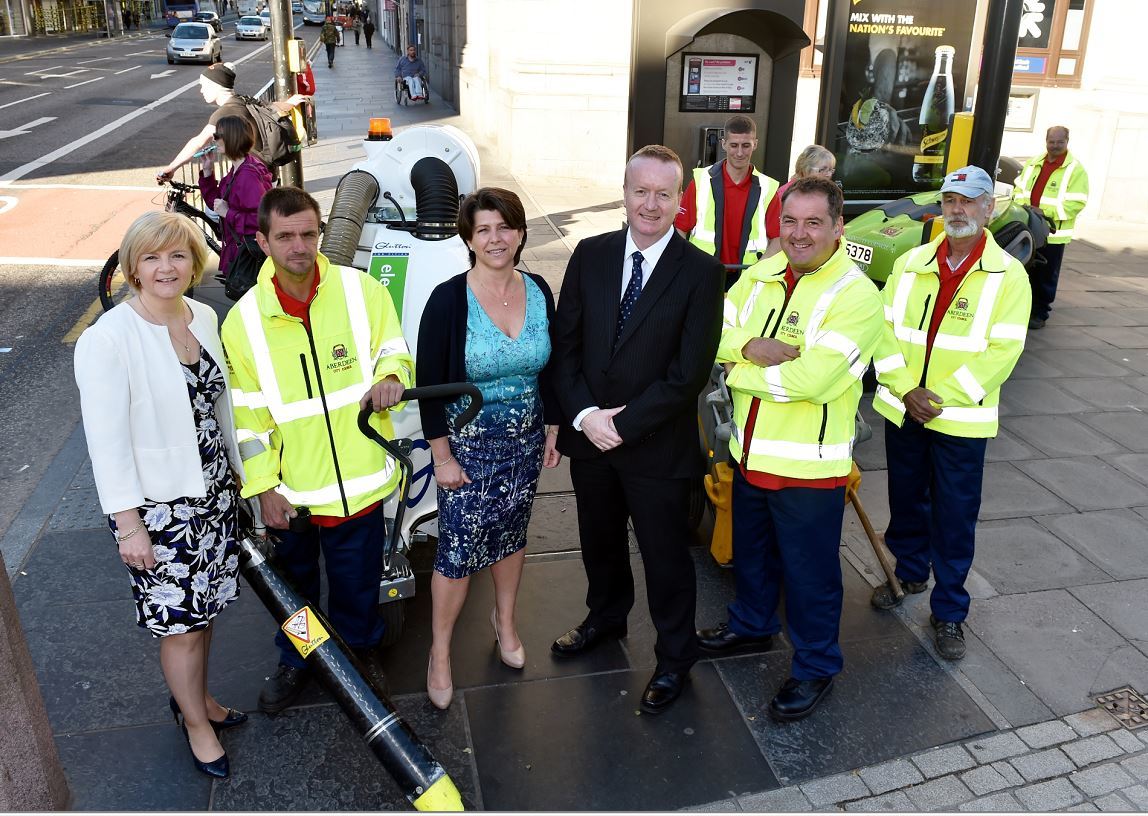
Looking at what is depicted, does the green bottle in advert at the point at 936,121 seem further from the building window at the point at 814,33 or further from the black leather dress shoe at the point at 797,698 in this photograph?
the black leather dress shoe at the point at 797,698

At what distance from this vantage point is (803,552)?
360cm

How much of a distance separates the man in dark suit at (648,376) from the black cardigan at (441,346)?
0.39 metres

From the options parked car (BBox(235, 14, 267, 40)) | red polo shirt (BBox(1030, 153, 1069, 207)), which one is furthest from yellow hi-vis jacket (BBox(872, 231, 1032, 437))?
parked car (BBox(235, 14, 267, 40))

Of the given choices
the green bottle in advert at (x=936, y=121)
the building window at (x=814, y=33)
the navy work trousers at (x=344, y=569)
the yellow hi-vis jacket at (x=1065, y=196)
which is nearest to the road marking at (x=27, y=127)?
the building window at (x=814, y=33)

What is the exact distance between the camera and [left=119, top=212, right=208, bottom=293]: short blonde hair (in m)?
2.90

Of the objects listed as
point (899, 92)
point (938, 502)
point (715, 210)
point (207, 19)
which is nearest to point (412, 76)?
point (899, 92)

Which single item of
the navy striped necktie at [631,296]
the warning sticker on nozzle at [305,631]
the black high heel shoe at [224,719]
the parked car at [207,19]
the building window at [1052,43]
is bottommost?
the black high heel shoe at [224,719]

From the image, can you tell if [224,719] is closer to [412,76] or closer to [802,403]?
[802,403]

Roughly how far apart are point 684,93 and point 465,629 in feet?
15.9

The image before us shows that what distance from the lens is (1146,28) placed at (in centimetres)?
1335

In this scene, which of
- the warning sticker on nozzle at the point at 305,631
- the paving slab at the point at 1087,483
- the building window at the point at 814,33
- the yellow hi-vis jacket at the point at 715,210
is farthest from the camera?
the building window at the point at 814,33

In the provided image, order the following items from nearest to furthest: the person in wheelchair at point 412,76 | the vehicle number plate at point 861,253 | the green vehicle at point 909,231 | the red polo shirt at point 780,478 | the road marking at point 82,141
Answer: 1. the red polo shirt at point 780,478
2. the green vehicle at point 909,231
3. the vehicle number plate at point 861,253
4. the road marking at point 82,141
5. the person in wheelchair at point 412,76

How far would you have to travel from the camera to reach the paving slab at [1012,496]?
5422mm

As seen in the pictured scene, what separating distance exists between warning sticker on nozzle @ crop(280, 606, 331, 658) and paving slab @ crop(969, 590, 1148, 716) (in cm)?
285
